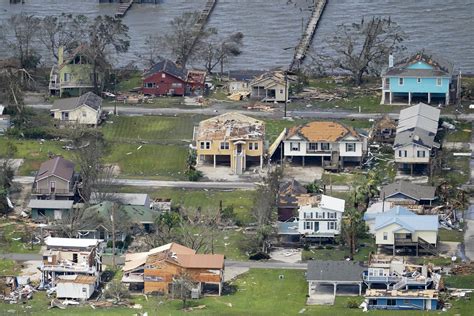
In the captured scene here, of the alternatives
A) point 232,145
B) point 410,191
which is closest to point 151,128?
point 232,145

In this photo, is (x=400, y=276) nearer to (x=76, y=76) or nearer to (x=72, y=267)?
(x=72, y=267)

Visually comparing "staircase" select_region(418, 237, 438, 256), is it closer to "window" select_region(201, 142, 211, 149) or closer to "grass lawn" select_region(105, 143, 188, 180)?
"grass lawn" select_region(105, 143, 188, 180)

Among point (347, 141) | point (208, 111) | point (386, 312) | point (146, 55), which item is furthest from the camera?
point (146, 55)

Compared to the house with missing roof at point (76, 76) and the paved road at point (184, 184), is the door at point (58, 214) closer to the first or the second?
the paved road at point (184, 184)

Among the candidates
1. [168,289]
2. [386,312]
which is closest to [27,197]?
[168,289]

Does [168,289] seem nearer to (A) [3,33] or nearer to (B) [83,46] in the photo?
(B) [83,46]
